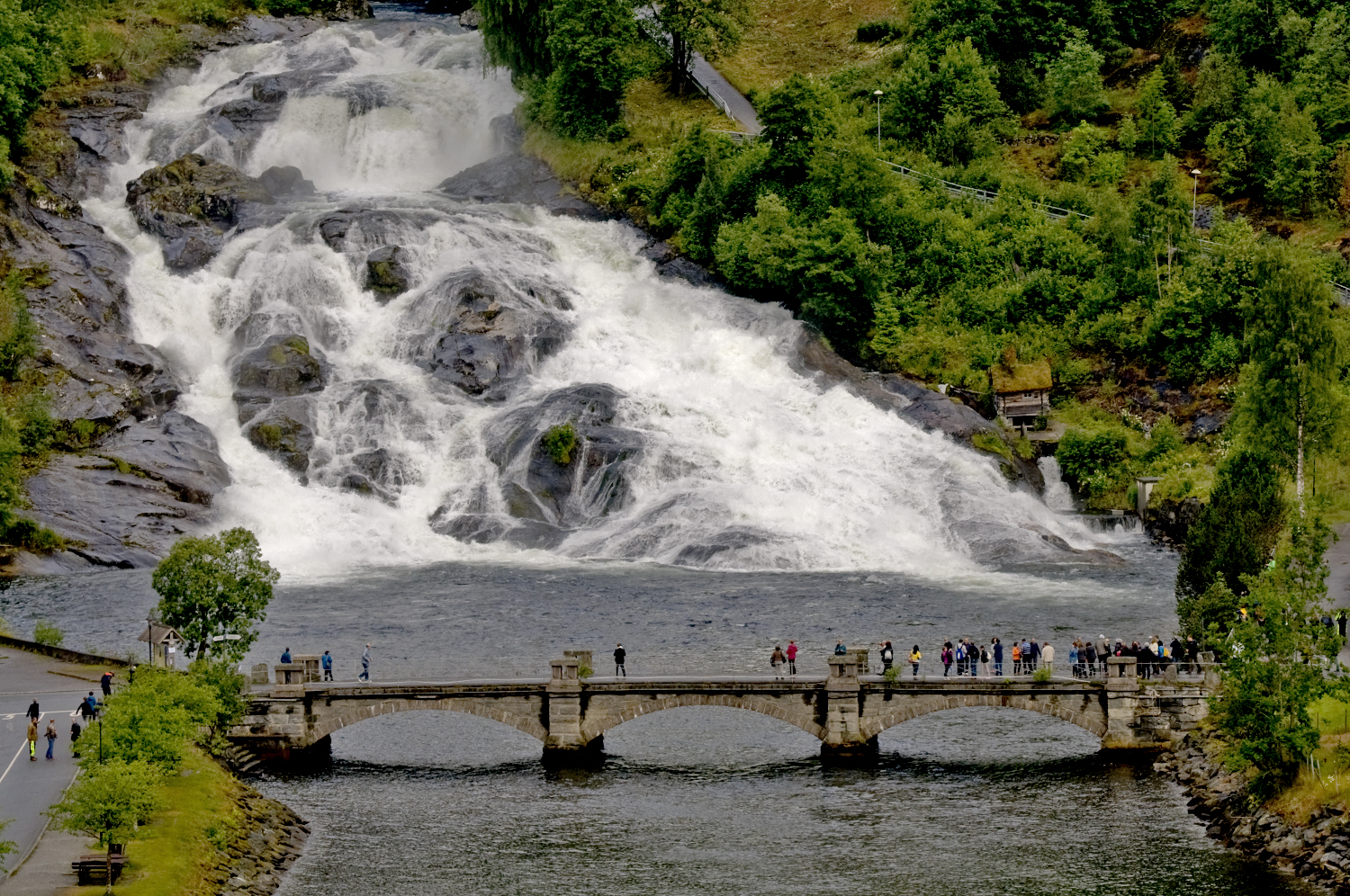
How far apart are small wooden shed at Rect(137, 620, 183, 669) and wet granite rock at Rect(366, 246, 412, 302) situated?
56.3 m

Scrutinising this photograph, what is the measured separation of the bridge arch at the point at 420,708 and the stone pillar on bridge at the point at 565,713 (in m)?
0.59

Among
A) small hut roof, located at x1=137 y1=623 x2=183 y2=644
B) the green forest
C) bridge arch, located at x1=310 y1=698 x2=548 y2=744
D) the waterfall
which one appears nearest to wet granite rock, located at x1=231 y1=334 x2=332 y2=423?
the green forest

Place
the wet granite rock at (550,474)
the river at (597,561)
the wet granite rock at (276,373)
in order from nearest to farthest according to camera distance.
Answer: the river at (597,561), the wet granite rock at (550,474), the wet granite rock at (276,373)

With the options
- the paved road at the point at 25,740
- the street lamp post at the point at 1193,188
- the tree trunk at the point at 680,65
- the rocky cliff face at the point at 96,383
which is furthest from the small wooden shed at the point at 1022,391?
the paved road at the point at 25,740

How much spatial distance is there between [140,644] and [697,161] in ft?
220

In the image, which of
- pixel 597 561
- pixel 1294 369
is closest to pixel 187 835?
pixel 597 561

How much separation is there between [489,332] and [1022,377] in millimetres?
35732

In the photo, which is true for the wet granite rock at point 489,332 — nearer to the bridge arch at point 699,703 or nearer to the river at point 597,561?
the river at point 597,561

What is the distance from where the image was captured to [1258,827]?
64.6 metres

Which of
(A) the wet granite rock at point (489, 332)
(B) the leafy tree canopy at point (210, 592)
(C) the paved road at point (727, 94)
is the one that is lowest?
(B) the leafy tree canopy at point (210, 592)

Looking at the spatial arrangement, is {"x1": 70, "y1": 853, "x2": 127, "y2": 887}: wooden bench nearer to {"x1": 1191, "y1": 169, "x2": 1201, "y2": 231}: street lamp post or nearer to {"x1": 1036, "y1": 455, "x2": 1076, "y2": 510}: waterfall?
{"x1": 1036, "y1": 455, "x2": 1076, "y2": 510}: waterfall

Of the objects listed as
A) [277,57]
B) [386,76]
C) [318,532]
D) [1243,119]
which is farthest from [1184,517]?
[277,57]

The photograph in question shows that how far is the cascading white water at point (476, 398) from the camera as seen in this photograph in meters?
108

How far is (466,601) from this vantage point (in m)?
96.2
